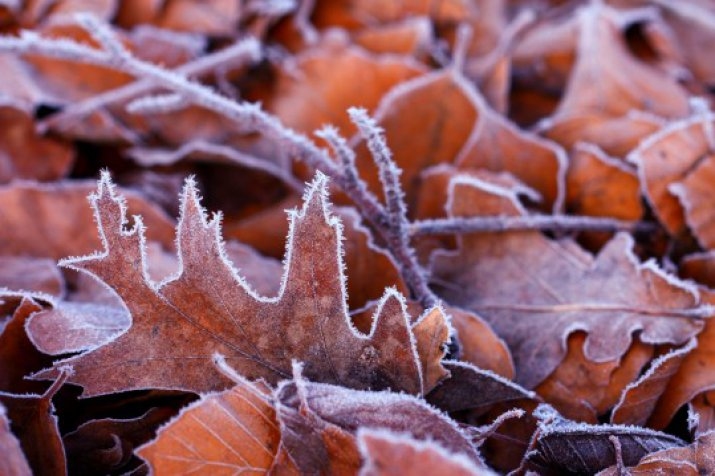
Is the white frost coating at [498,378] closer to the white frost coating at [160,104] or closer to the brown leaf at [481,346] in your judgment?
the brown leaf at [481,346]

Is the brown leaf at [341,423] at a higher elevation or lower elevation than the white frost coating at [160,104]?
lower

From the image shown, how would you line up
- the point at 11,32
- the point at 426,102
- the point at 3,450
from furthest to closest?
the point at 11,32, the point at 426,102, the point at 3,450

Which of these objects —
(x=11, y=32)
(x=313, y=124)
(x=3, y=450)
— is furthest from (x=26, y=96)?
(x=3, y=450)

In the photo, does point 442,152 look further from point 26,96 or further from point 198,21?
point 26,96

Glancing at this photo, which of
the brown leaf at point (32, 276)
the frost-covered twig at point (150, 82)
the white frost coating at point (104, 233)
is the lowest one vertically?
the brown leaf at point (32, 276)

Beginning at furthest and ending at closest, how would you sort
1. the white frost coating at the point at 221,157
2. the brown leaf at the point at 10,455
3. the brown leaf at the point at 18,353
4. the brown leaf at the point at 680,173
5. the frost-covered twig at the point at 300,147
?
the white frost coating at the point at 221,157, the brown leaf at the point at 680,173, the frost-covered twig at the point at 300,147, the brown leaf at the point at 18,353, the brown leaf at the point at 10,455

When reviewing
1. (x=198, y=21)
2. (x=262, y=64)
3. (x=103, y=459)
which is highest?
(x=198, y=21)

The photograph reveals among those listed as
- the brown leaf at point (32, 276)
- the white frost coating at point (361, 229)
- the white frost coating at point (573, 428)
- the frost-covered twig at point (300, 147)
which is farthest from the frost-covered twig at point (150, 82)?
the white frost coating at point (573, 428)

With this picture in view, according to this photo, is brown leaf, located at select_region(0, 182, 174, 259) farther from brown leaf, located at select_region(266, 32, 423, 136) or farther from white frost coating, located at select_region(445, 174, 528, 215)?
white frost coating, located at select_region(445, 174, 528, 215)
